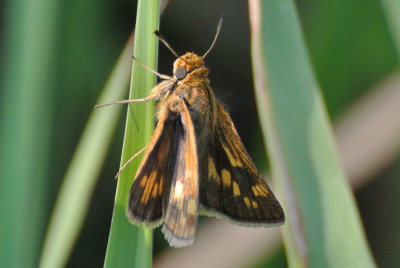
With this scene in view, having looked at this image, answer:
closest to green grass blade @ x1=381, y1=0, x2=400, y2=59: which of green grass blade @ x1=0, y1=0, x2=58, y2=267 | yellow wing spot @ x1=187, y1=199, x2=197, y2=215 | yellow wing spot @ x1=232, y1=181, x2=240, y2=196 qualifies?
yellow wing spot @ x1=232, y1=181, x2=240, y2=196

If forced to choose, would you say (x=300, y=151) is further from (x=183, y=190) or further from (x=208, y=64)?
(x=208, y=64)

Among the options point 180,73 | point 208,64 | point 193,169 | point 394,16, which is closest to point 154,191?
point 193,169

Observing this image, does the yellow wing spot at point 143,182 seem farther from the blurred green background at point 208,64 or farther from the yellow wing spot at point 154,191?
the blurred green background at point 208,64

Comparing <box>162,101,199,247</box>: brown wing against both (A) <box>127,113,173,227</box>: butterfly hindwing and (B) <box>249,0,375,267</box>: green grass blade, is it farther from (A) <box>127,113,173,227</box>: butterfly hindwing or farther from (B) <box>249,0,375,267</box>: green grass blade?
(B) <box>249,0,375,267</box>: green grass blade

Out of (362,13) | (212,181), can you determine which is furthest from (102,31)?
(362,13)

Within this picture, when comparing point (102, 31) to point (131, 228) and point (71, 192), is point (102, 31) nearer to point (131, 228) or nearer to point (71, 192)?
point (71, 192)
